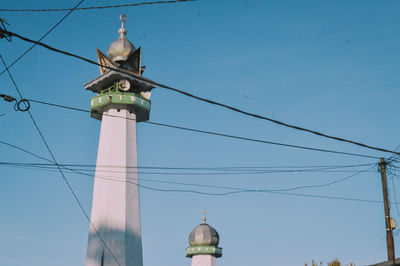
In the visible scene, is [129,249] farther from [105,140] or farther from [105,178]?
[105,140]

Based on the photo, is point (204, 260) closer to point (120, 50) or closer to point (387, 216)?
point (120, 50)

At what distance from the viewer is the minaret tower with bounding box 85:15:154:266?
1182 inches

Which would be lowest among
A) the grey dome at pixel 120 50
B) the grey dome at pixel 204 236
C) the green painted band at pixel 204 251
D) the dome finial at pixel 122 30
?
the green painted band at pixel 204 251

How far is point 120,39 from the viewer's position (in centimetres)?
3481

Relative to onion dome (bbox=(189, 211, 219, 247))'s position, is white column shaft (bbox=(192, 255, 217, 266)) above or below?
below

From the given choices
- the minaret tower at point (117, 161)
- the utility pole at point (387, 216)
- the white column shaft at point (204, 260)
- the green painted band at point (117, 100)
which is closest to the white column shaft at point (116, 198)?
the minaret tower at point (117, 161)

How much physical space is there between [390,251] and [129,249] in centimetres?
1373

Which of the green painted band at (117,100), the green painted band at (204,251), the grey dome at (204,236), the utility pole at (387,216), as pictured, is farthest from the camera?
the grey dome at (204,236)

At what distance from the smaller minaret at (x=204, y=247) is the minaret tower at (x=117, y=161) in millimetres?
16544

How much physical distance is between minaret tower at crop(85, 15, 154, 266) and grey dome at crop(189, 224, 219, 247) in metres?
16.5

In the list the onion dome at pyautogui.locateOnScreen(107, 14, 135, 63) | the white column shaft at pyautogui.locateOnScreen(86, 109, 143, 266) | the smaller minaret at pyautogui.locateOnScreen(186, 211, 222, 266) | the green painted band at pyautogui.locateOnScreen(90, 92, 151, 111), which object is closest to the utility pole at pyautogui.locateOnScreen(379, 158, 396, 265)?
the white column shaft at pyautogui.locateOnScreen(86, 109, 143, 266)

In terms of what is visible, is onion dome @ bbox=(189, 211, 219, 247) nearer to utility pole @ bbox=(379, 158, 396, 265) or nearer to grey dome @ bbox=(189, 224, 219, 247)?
grey dome @ bbox=(189, 224, 219, 247)

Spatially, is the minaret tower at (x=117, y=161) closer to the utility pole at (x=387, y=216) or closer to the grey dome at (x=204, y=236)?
the utility pole at (x=387, y=216)

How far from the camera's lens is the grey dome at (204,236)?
156 feet
